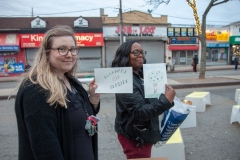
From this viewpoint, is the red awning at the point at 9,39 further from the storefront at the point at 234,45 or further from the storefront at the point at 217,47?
the storefront at the point at 234,45

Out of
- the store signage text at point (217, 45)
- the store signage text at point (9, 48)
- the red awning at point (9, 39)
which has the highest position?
the red awning at point (9, 39)

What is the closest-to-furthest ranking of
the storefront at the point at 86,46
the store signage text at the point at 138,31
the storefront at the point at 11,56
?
the storefront at the point at 11,56 → the storefront at the point at 86,46 → the store signage text at the point at 138,31

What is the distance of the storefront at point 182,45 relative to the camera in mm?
25062

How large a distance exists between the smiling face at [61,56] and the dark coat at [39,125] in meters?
0.24

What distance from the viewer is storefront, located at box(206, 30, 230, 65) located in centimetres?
2656

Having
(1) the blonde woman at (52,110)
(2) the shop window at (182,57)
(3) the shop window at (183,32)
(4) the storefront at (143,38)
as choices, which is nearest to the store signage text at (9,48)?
(4) the storefront at (143,38)

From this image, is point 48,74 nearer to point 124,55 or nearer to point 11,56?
point 124,55

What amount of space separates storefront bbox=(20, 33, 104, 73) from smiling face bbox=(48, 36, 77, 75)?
2040 centimetres

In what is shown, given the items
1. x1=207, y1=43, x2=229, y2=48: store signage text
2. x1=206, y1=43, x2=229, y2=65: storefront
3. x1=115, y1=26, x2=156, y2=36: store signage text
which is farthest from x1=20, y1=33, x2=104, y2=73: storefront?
x1=206, y1=43, x2=229, y2=65: storefront

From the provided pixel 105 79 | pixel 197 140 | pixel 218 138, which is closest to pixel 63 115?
pixel 105 79

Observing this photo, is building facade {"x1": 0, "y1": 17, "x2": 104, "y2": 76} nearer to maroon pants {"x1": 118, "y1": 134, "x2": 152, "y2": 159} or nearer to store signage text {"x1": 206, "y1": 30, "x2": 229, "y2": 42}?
store signage text {"x1": 206, "y1": 30, "x2": 229, "y2": 42}

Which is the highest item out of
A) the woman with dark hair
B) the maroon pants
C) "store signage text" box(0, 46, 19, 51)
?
"store signage text" box(0, 46, 19, 51)

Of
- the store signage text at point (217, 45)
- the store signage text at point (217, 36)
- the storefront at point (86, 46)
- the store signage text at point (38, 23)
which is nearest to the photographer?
the storefront at point (86, 46)

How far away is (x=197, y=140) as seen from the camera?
4.07 metres
